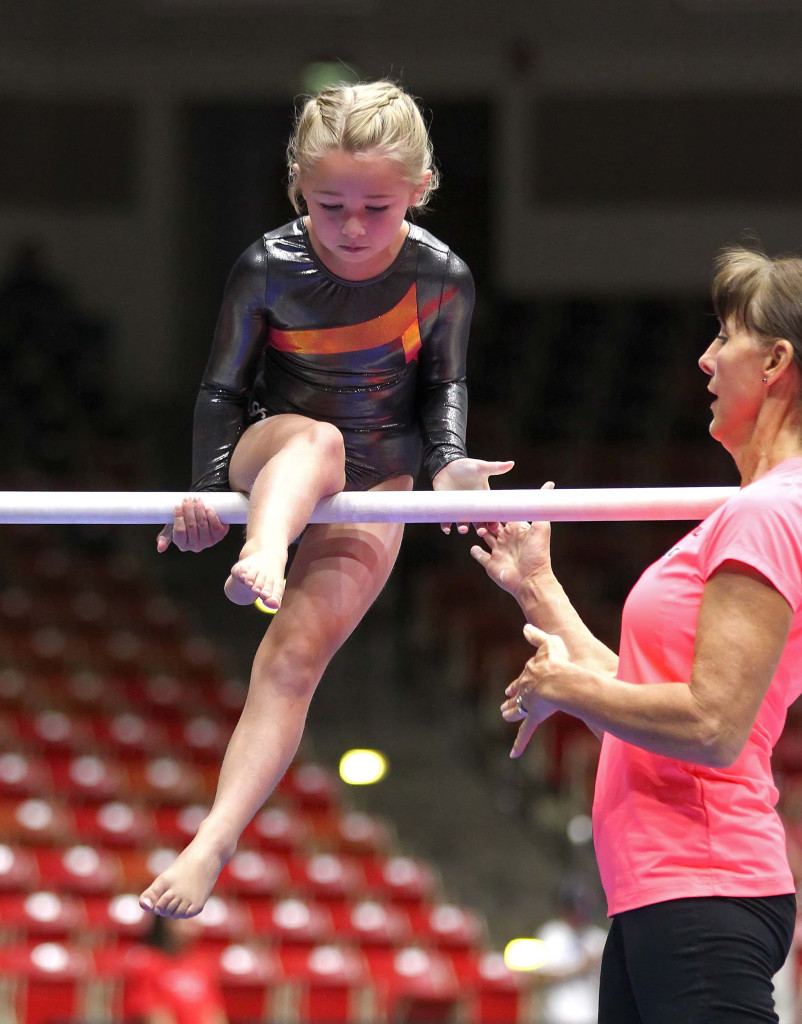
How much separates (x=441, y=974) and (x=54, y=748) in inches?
93.9

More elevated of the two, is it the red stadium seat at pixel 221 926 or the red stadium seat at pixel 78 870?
the red stadium seat at pixel 78 870

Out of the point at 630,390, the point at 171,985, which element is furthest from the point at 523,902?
the point at 630,390

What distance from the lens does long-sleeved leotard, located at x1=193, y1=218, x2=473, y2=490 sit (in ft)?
6.68

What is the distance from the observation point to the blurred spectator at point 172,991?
3971 mm

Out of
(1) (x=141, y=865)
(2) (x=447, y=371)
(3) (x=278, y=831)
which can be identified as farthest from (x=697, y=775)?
(3) (x=278, y=831)

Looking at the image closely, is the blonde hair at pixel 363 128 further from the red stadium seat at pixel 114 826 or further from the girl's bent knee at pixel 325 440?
the red stadium seat at pixel 114 826

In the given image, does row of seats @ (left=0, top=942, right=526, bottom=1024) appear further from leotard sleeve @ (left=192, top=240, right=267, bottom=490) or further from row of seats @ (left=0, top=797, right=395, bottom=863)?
→ leotard sleeve @ (left=192, top=240, right=267, bottom=490)

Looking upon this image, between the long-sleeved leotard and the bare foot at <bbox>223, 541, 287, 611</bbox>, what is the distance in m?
0.38

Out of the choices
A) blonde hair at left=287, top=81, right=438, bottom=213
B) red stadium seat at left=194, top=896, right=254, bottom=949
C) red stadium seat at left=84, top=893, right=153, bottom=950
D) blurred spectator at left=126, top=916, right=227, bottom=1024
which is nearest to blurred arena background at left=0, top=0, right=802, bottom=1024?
red stadium seat at left=194, top=896, right=254, bottom=949

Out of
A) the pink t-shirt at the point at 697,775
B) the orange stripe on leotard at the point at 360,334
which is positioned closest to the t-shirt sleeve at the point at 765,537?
the pink t-shirt at the point at 697,775

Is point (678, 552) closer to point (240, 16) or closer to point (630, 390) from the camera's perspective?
point (630, 390)

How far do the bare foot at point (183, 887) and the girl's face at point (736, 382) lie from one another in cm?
81

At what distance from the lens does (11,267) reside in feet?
34.3

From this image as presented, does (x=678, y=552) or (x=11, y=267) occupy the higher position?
(x=11, y=267)
